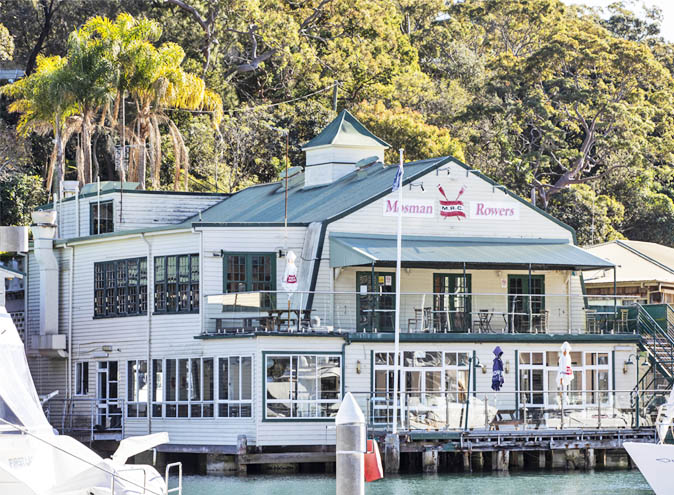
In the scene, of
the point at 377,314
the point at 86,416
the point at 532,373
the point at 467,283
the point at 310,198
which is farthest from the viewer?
the point at 310,198

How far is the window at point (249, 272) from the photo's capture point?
3941 cm

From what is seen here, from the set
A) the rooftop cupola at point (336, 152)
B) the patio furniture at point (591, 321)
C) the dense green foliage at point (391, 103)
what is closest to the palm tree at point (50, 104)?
the dense green foliage at point (391, 103)

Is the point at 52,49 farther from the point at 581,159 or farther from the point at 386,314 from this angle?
the point at 386,314

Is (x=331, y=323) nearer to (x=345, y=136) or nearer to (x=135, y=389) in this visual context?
(x=135, y=389)

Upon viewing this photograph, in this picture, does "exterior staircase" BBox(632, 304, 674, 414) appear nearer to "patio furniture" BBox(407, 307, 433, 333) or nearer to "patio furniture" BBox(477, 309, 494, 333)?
"patio furniture" BBox(477, 309, 494, 333)

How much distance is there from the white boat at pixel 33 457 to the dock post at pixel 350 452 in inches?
195

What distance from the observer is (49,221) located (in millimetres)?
44094

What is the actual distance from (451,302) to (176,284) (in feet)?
27.0

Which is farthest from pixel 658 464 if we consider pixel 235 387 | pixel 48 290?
pixel 48 290

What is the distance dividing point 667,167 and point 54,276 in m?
39.6

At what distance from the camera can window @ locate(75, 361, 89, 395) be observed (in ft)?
140

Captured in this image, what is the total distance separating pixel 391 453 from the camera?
35.2 m

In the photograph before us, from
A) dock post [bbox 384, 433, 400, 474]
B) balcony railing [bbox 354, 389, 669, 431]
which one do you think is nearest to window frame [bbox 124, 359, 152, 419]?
balcony railing [bbox 354, 389, 669, 431]

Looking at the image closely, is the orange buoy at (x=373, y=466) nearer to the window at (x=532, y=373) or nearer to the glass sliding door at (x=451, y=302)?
the glass sliding door at (x=451, y=302)
